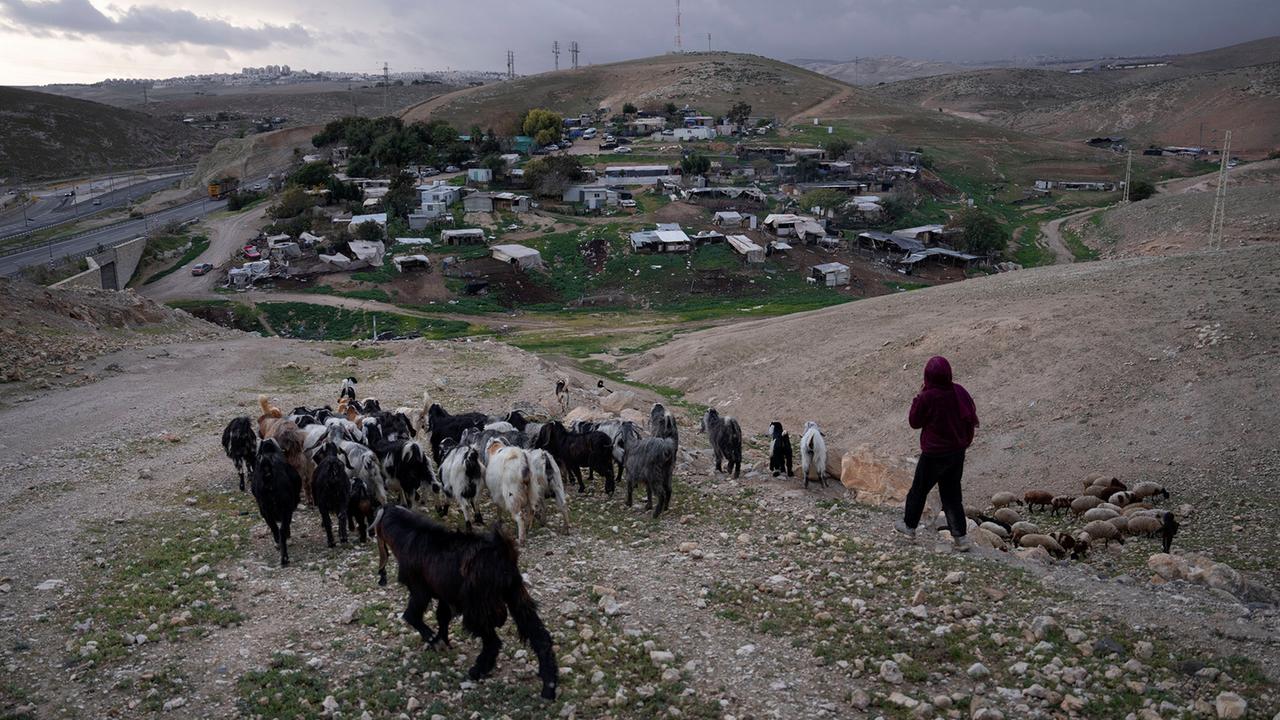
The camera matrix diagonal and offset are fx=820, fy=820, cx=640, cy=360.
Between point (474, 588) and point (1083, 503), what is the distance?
12687 millimetres

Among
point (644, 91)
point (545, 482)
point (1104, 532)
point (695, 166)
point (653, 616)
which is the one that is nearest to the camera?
point (653, 616)

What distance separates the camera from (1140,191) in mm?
83062

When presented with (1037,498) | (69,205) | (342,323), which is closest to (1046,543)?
(1037,498)

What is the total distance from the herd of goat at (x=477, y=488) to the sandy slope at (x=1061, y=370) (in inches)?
93.4

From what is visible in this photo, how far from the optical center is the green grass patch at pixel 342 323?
155 feet

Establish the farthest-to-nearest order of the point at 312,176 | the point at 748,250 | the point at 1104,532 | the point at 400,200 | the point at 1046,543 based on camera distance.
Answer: the point at 312,176, the point at 400,200, the point at 748,250, the point at 1104,532, the point at 1046,543

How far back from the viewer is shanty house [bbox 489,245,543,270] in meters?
60.7

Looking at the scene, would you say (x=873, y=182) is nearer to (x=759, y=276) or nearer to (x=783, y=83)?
(x=759, y=276)

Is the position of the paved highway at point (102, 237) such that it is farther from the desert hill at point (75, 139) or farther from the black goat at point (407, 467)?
the desert hill at point (75, 139)

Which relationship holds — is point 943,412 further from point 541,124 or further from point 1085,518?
point 541,124

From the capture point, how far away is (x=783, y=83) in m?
150

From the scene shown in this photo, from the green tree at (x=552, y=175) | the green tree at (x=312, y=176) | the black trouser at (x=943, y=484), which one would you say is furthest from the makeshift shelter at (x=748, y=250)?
the black trouser at (x=943, y=484)

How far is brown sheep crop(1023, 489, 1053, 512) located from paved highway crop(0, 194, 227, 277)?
5068cm

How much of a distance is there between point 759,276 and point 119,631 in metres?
53.7
